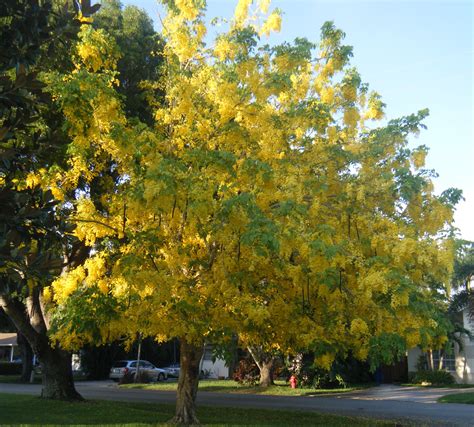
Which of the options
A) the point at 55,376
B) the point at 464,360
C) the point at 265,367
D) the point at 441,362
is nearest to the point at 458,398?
the point at 464,360

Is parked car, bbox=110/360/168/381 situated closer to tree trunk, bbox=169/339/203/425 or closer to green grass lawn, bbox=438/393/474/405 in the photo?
green grass lawn, bbox=438/393/474/405

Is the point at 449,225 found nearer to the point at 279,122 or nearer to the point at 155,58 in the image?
the point at 279,122

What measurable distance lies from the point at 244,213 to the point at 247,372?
26.0m

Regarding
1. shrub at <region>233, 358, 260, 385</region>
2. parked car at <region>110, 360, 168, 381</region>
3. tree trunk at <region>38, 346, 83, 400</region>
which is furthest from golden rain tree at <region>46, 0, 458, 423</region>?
parked car at <region>110, 360, 168, 381</region>

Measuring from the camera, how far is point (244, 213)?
32.1 feet

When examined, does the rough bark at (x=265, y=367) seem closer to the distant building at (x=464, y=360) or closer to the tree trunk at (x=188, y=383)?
the distant building at (x=464, y=360)

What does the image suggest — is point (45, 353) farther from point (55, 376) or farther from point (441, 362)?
point (441, 362)

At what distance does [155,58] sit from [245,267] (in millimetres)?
9496

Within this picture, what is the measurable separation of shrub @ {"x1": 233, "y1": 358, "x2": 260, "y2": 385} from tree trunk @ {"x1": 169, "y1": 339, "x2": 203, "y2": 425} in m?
19.9

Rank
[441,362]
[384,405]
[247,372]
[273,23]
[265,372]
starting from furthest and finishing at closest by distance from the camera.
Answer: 1. [247,372]
2. [441,362]
3. [265,372]
4. [384,405]
5. [273,23]

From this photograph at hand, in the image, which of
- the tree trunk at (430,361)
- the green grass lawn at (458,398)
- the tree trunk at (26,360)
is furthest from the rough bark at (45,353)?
the tree trunk at (430,361)

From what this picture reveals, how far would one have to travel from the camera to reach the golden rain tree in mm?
9641

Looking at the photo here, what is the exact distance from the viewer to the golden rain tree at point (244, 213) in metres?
9.64

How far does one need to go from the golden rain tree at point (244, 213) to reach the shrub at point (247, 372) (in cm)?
2039
